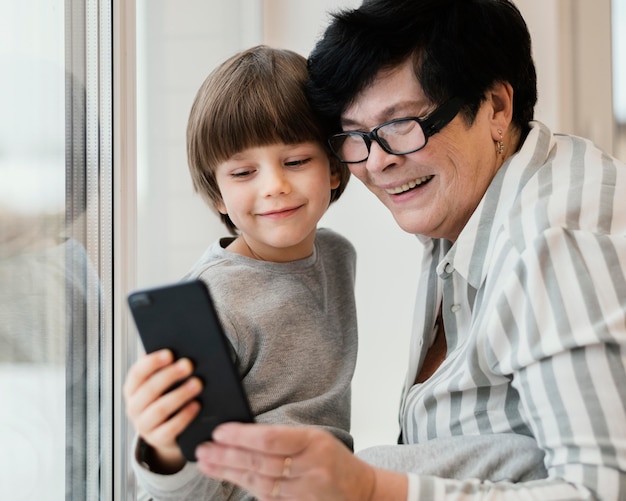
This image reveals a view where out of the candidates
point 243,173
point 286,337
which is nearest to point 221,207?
point 243,173

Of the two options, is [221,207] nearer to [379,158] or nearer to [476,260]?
[379,158]

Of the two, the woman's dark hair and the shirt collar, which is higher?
the woman's dark hair

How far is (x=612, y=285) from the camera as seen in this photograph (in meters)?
0.94

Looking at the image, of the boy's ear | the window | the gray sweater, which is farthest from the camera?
the boy's ear

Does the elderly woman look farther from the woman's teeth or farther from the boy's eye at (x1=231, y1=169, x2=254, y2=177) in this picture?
the boy's eye at (x1=231, y1=169, x2=254, y2=177)

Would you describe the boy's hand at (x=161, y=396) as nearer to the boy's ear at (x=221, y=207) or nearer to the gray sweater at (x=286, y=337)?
the gray sweater at (x=286, y=337)

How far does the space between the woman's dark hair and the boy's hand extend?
607mm

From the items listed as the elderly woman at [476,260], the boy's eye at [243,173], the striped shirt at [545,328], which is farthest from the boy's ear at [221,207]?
the striped shirt at [545,328]

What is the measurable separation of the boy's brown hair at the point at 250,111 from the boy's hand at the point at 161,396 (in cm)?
54

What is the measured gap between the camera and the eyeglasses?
1.21 metres

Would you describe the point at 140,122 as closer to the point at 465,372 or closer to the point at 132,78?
the point at 132,78

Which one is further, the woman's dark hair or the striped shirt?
the woman's dark hair

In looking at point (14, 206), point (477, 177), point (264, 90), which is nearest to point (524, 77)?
point (477, 177)

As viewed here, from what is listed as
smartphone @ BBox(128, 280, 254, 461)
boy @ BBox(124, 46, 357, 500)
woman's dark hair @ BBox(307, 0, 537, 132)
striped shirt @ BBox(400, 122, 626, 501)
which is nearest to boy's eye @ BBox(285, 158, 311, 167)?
boy @ BBox(124, 46, 357, 500)
